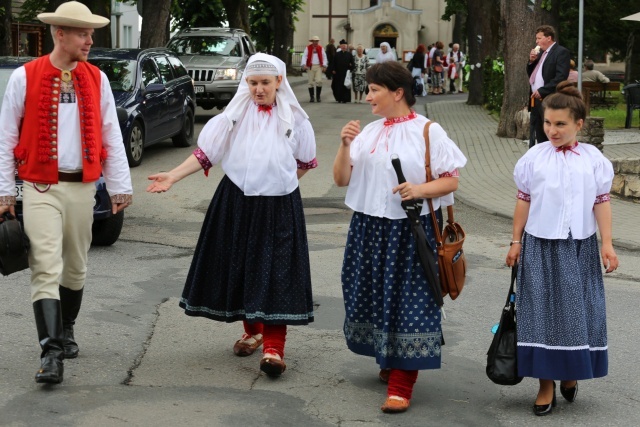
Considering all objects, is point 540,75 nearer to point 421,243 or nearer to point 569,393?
point 569,393

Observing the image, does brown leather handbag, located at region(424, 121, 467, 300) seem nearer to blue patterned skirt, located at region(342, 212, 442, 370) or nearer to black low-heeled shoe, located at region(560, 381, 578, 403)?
blue patterned skirt, located at region(342, 212, 442, 370)

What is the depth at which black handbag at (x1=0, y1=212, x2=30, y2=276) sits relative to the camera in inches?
228

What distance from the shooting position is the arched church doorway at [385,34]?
89319mm

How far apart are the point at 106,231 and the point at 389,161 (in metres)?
5.10

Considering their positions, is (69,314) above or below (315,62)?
below

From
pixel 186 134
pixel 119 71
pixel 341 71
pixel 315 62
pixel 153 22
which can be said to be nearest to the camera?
pixel 119 71

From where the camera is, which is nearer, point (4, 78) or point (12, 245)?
point (12, 245)

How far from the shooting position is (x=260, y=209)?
621 centimetres

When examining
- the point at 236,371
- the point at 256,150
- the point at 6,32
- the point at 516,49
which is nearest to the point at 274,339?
the point at 236,371

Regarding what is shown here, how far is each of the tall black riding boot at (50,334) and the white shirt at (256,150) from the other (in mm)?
1107

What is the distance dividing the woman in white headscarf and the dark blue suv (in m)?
8.86

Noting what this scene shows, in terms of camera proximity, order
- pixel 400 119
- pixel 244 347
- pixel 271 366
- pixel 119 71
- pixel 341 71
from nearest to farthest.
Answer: pixel 400 119, pixel 271 366, pixel 244 347, pixel 119 71, pixel 341 71

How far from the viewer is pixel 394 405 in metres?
5.61

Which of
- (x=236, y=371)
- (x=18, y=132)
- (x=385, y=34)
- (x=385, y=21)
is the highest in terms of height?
(x=385, y=21)
